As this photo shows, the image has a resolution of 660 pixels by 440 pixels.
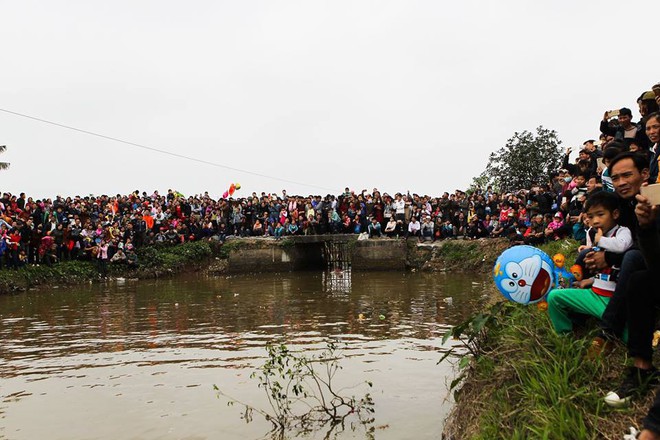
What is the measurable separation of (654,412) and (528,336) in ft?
6.75

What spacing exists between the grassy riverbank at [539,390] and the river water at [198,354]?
93cm

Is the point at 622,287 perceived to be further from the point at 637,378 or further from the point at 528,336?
the point at 528,336

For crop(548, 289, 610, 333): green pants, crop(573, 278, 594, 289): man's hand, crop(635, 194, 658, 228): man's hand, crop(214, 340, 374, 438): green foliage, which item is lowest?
crop(214, 340, 374, 438): green foliage

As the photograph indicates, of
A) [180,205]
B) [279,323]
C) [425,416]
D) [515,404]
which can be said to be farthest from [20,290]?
[515,404]

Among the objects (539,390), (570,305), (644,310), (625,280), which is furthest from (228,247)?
(644,310)

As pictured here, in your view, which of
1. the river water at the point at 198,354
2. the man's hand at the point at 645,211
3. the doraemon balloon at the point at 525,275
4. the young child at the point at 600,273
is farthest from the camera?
the river water at the point at 198,354

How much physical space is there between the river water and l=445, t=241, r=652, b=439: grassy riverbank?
3.04 feet

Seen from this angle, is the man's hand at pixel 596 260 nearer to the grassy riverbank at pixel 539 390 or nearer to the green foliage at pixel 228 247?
the grassy riverbank at pixel 539 390

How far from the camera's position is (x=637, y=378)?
3551 millimetres

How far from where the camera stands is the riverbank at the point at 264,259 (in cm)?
2175

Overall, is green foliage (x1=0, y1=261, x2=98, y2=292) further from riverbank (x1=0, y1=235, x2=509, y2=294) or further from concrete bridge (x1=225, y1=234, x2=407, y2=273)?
concrete bridge (x1=225, y1=234, x2=407, y2=273)

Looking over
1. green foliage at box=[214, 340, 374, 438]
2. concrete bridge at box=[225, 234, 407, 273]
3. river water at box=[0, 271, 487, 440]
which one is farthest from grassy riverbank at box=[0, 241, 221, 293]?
green foliage at box=[214, 340, 374, 438]

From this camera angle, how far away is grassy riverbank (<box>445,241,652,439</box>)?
11.2ft

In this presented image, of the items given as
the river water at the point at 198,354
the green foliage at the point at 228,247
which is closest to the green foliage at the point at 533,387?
the river water at the point at 198,354
